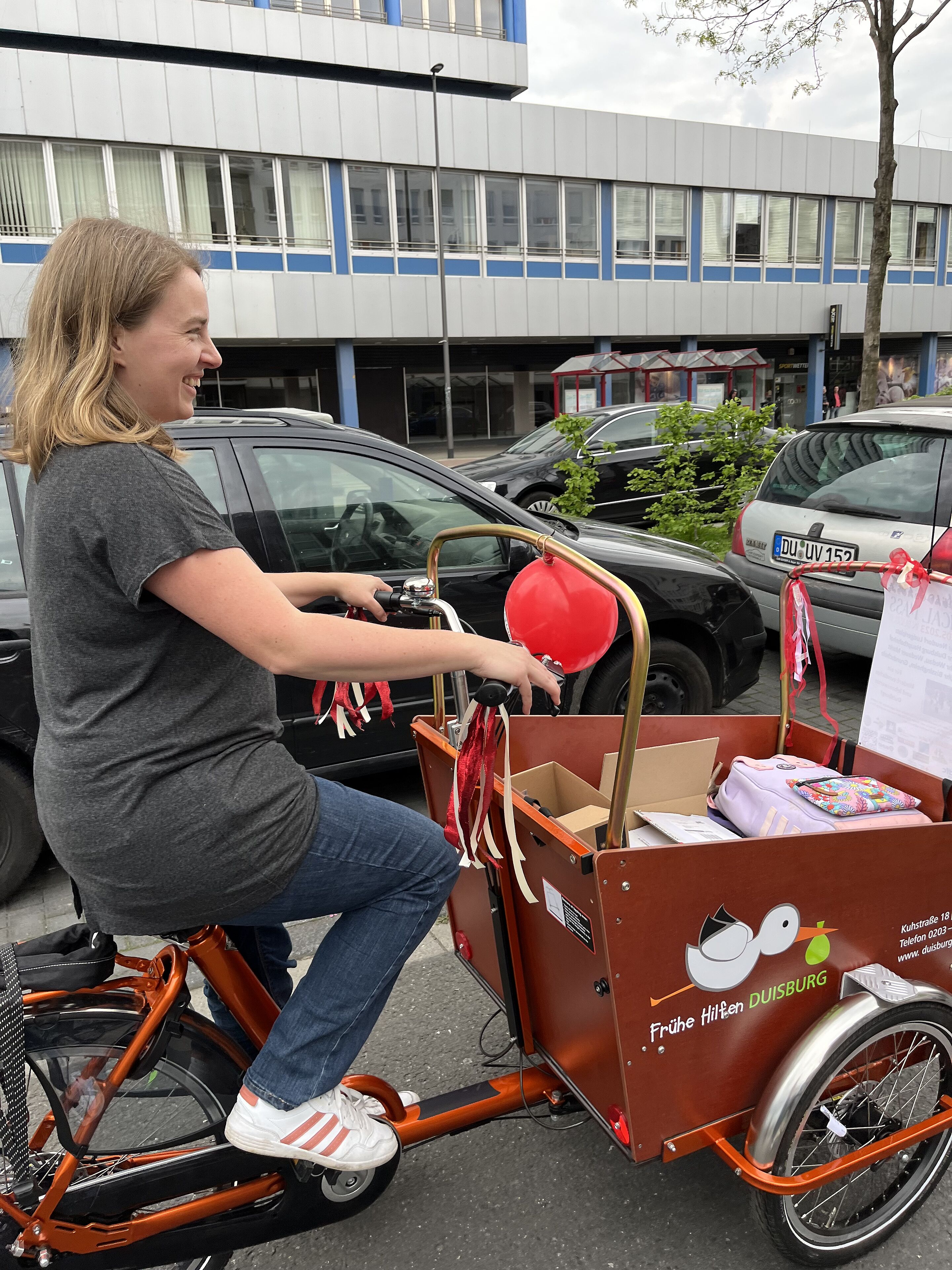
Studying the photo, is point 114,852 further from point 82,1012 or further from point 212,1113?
point 212,1113

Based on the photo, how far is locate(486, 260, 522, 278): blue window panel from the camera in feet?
83.4

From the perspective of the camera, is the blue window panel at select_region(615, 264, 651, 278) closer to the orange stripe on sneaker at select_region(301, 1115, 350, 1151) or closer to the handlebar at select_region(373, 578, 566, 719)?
the handlebar at select_region(373, 578, 566, 719)

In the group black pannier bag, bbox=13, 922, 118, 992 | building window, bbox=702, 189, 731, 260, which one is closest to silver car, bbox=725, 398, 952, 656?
black pannier bag, bbox=13, 922, 118, 992

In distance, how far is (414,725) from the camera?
2.25m

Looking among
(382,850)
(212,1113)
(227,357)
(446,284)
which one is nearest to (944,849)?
(382,850)

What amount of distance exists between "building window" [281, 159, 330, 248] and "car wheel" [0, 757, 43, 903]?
74.3ft

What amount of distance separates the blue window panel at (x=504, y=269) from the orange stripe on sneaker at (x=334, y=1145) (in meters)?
26.0

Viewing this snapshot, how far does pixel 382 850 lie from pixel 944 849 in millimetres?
1186

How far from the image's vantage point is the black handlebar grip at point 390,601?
180cm

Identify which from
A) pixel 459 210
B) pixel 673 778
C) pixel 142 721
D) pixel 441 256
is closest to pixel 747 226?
pixel 459 210

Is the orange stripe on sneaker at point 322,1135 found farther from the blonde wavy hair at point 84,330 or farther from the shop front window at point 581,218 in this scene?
the shop front window at point 581,218

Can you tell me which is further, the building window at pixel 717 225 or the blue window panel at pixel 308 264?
the building window at pixel 717 225

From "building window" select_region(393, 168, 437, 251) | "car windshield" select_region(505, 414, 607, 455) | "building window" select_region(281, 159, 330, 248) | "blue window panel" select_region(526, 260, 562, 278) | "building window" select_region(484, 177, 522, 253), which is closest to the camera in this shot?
"car windshield" select_region(505, 414, 607, 455)

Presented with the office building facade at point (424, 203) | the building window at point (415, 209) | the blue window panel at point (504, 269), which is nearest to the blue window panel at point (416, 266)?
the office building facade at point (424, 203)
